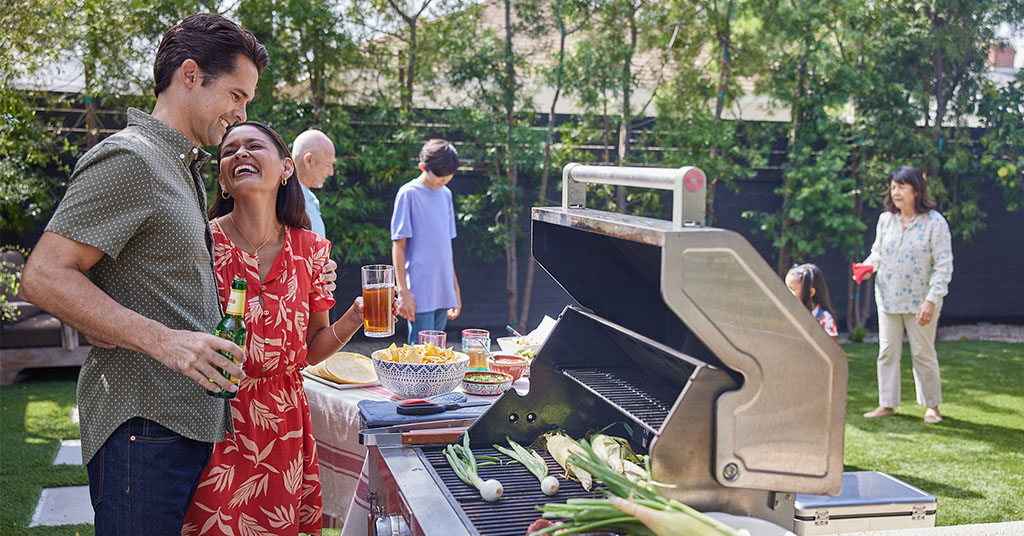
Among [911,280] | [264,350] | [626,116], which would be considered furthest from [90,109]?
[911,280]

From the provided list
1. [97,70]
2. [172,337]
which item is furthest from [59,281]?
[97,70]

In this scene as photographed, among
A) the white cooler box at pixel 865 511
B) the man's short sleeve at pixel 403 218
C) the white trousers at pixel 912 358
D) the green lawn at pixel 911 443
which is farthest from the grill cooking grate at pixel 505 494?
the white trousers at pixel 912 358

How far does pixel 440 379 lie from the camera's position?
2904 millimetres

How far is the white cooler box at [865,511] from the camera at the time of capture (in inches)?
119

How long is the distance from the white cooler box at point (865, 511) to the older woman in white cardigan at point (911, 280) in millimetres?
3253

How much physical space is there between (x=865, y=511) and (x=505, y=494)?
6.04 ft

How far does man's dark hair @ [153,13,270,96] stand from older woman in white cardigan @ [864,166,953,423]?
5.27 metres

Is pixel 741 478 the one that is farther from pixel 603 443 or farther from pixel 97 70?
pixel 97 70

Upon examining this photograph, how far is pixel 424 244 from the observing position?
562cm

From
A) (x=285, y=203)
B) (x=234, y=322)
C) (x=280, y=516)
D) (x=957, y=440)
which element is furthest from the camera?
(x=957, y=440)

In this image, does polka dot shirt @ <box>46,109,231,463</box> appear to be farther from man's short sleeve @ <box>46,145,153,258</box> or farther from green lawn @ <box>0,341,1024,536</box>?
green lawn @ <box>0,341,1024,536</box>

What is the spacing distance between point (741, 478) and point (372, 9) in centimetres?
790

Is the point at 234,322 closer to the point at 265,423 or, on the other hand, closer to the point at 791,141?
the point at 265,423

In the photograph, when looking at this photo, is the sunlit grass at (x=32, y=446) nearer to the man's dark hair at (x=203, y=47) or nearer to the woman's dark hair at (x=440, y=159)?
the woman's dark hair at (x=440, y=159)
